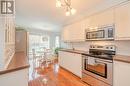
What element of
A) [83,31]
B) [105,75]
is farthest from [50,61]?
[105,75]

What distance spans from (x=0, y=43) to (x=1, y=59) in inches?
7.1

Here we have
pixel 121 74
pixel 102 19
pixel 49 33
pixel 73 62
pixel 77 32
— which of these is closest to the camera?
pixel 121 74

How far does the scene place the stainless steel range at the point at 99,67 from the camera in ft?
8.71

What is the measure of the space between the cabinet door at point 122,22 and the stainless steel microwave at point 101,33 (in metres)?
0.17

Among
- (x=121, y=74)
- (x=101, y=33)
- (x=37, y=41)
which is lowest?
(x=121, y=74)

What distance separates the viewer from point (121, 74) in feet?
7.69

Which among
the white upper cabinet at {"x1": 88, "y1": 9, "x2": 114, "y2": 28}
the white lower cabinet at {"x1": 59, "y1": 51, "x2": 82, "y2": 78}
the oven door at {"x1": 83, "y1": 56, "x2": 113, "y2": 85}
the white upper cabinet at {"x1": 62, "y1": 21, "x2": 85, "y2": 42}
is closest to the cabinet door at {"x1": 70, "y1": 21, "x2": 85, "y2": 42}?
the white upper cabinet at {"x1": 62, "y1": 21, "x2": 85, "y2": 42}

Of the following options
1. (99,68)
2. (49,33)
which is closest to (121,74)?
(99,68)

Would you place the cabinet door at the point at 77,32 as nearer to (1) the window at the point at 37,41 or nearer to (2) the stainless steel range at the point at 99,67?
(2) the stainless steel range at the point at 99,67

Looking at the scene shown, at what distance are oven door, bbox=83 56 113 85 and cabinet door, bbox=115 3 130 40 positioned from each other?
0.67 meters

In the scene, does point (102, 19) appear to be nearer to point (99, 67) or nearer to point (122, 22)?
point (122, 22)

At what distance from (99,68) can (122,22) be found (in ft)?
4.03

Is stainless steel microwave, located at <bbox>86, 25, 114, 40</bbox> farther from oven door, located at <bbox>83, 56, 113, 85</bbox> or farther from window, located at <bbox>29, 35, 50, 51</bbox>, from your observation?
window, located at <bbox>29, 35, 50, 51</bbox>

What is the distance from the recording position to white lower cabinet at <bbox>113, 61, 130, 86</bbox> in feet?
7.29
